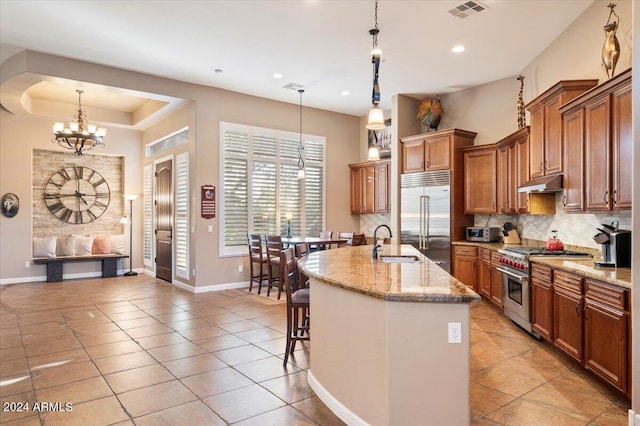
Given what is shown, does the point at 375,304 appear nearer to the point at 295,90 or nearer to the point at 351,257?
the point at 351,257

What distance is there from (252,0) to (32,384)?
407 centimetres

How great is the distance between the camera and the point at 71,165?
28.9 feet

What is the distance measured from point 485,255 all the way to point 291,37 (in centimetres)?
406

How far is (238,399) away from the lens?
9.75ft

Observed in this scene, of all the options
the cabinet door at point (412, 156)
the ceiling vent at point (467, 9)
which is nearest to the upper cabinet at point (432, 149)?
the cabinet door at point (412, 156)

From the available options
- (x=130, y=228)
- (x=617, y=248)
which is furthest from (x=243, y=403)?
(x=130, y=228)

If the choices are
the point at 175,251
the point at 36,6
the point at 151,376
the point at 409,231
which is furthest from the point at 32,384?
the point at 409,231

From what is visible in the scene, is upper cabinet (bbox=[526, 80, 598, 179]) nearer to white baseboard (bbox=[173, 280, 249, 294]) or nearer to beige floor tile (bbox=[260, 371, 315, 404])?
beige floor tile (bbox=[260, 371, 315, 404])

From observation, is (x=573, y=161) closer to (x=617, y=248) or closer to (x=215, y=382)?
(x=617, y=248)

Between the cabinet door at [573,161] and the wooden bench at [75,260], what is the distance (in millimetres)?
8454

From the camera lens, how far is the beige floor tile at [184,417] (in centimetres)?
264

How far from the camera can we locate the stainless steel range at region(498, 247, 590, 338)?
4312mm

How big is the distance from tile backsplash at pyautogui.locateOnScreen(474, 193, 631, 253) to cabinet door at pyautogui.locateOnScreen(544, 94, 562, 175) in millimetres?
634

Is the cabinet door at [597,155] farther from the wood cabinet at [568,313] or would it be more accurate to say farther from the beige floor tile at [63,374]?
the beige floor tile at [63,374]
